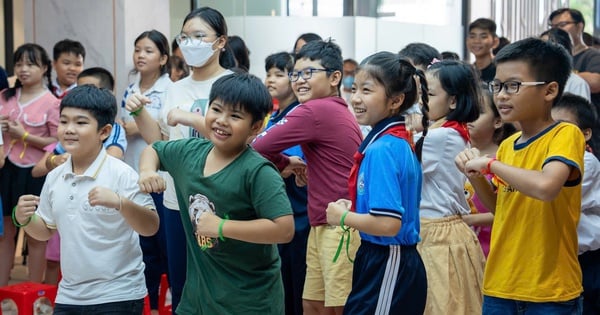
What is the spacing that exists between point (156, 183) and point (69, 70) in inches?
143

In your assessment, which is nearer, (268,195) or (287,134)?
(268,195)

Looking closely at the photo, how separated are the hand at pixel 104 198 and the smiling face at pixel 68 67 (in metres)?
3.40

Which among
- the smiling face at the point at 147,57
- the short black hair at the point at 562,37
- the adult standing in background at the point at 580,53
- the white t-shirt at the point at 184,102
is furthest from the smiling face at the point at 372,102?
the short black hair at the point at 562,37

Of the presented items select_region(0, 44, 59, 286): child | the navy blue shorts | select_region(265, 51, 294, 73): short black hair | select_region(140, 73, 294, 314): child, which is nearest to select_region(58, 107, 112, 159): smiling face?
select_region(140, 73, 294, 314): child

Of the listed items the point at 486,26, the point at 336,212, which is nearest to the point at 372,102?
the point at 336,212

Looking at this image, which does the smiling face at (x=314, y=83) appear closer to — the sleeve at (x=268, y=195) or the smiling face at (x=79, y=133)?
the smiling face at (x=79, y=133)

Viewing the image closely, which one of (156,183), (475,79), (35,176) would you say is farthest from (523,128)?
(35,176)

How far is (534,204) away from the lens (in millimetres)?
3102

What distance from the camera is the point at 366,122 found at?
319 cm

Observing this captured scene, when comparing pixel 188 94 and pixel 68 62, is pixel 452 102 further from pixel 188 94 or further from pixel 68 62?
pixel 68 62

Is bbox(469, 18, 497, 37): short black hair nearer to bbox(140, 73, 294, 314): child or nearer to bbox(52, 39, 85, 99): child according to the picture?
bbox(52, 39, 85, 99): child

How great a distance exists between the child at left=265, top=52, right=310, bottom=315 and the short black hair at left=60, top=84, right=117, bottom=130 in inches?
30.8

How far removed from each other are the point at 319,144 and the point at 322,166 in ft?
0.32

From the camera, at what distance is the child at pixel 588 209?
149 inches
